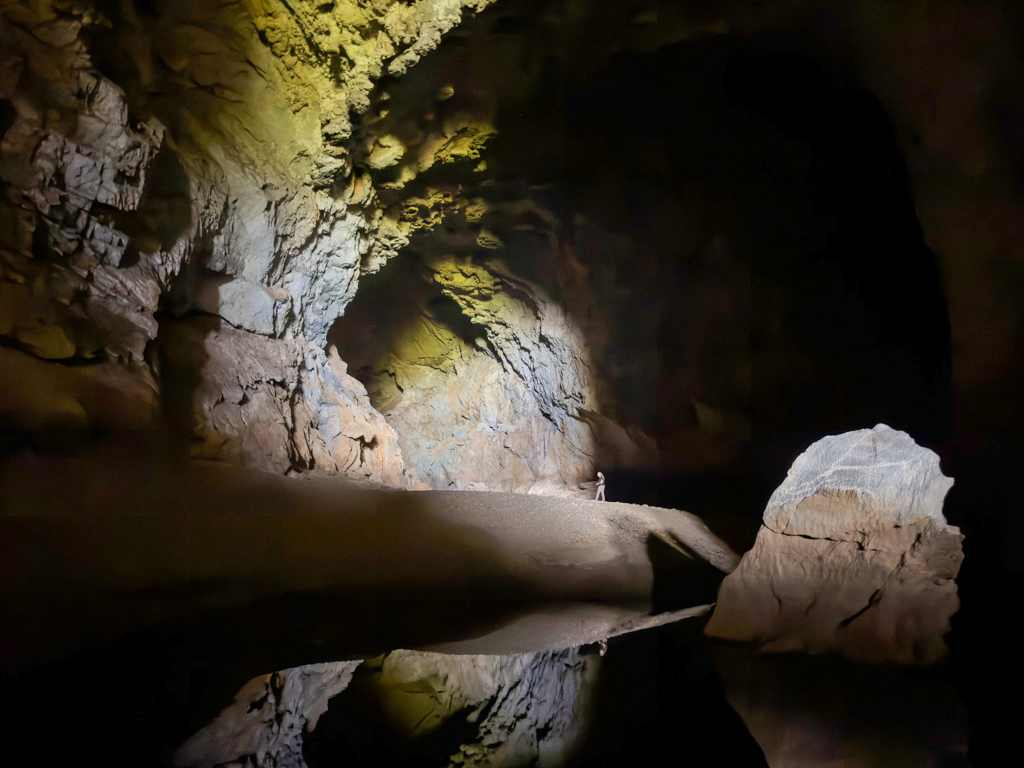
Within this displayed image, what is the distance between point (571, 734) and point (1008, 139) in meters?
3.48

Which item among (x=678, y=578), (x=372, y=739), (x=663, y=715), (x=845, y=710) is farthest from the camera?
(x=678, y=578)

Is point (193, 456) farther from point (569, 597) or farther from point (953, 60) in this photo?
point (953, 60)

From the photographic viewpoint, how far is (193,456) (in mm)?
4555

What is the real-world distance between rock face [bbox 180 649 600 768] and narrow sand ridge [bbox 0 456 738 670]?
0.27 m

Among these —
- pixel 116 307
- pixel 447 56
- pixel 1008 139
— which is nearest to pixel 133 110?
pixel 116 307

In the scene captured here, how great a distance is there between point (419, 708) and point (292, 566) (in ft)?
6.17

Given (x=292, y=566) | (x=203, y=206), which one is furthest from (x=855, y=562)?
(x=203, y=206)

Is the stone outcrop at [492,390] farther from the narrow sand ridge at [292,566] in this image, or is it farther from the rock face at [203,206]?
the narrow sand ridge at [292,566]

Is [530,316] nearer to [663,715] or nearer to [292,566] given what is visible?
[292,566]

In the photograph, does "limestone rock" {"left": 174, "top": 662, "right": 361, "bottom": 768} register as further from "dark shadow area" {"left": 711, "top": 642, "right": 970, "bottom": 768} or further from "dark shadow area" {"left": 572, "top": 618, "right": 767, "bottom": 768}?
"dark shadow area" {"left": 711, "top": 642, "right": 970, "bottom": 768}

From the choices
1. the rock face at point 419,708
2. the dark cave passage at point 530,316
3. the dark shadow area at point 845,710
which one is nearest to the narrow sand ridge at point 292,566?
the dark cave passage at point 530,316

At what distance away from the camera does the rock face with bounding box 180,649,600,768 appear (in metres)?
1.79

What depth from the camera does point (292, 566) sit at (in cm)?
373

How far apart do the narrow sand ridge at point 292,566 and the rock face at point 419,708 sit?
0.88 feet
